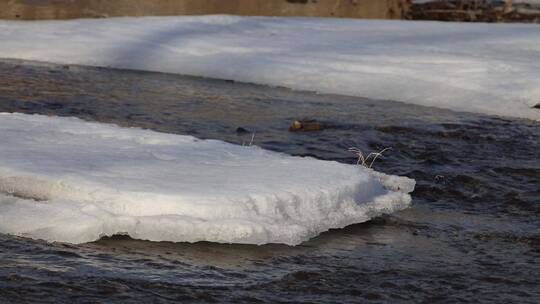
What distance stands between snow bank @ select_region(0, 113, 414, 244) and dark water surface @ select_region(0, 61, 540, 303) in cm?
8

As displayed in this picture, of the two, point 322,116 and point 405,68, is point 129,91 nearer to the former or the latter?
point 322,116

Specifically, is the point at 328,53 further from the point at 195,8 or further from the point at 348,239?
the point at 195,8

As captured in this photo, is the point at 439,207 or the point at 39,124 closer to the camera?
the point at 439,207

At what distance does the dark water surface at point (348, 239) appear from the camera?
12.8 feet

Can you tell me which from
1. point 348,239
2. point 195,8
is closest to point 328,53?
point 348,239

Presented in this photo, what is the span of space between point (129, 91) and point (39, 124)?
271 cm

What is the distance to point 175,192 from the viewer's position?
4.62m

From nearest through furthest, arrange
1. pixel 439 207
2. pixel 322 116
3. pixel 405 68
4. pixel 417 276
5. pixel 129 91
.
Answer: pixel 417 276 < pixel 439 207 < pixel 322 116 < pixel 129 91 < pixel 405 68

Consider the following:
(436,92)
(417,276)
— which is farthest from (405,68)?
(417,276)

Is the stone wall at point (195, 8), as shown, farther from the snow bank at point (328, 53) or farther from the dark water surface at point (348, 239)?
the dark water surface at point (348, 239)

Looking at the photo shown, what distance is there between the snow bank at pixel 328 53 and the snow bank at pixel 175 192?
3.55 metres

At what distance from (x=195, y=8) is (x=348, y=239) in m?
12.5

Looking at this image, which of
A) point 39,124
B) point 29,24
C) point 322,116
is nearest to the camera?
point 39,124

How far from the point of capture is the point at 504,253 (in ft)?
15.1
